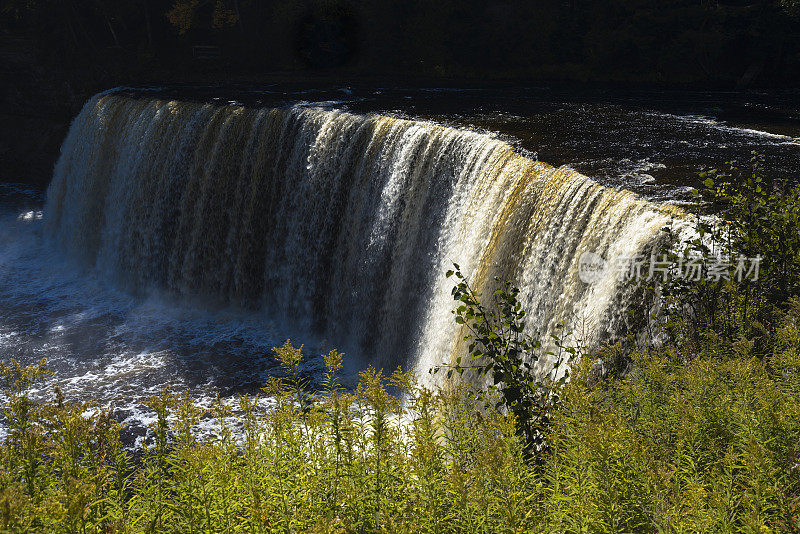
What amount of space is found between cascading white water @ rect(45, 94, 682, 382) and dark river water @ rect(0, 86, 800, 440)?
0.83 meters

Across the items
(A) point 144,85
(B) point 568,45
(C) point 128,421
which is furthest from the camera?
(B) point 568,45

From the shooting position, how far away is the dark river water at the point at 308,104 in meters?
12.5

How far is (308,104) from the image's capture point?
1900 cm

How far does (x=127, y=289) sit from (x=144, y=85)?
9252 millimetres

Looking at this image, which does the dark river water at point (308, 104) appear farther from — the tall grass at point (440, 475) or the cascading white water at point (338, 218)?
the tall grass at point (440, 475)

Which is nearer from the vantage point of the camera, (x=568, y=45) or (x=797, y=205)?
(x=797, y=205)

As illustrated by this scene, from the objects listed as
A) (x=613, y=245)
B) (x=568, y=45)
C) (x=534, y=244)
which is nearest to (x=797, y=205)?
(x=613, y=245)

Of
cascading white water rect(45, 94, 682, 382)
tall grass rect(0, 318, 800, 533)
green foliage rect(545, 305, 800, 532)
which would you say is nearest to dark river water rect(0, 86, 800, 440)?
cascading white water rect(45, 94, 682, 382)

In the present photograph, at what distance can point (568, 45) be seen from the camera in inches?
1064

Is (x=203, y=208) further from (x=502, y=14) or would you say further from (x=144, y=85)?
(x=502, y=14)

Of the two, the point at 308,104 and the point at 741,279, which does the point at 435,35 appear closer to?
the point at 308,104

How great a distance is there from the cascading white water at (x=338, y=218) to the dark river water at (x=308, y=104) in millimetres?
828

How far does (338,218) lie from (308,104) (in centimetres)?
511

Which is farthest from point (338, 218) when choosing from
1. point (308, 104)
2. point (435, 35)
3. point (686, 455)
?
point (435, 35)
